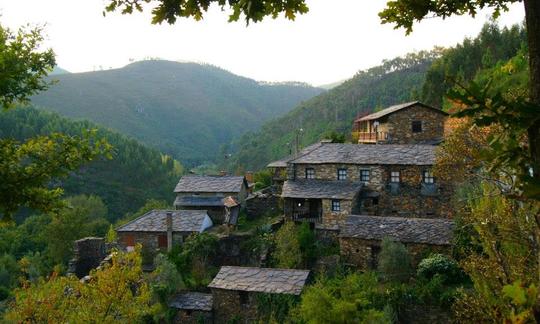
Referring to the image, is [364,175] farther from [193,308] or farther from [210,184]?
[210,184]

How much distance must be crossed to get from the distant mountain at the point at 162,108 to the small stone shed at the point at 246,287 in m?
103

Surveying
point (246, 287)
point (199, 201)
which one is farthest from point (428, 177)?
point (199, 201)

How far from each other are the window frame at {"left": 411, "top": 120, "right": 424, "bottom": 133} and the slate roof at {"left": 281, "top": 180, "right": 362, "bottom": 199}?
7872mm

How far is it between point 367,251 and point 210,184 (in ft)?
53.3

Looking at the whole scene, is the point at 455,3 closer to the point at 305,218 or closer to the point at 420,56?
the point at 305,218

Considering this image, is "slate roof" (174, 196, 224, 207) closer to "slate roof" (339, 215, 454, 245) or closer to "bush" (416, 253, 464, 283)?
"slate roof" (339, 215, 454, 245)

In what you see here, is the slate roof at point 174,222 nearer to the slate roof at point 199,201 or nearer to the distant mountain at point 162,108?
the slate roof at point 199,201

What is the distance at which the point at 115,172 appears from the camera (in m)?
79.4

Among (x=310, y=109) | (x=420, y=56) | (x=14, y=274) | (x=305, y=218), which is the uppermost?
(x=420, y=56)

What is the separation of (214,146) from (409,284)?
128 m

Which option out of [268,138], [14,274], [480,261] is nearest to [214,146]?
[268,138]

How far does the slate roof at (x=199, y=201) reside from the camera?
110 feet

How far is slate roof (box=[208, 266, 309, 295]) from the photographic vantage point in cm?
2047

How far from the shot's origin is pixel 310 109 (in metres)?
102
